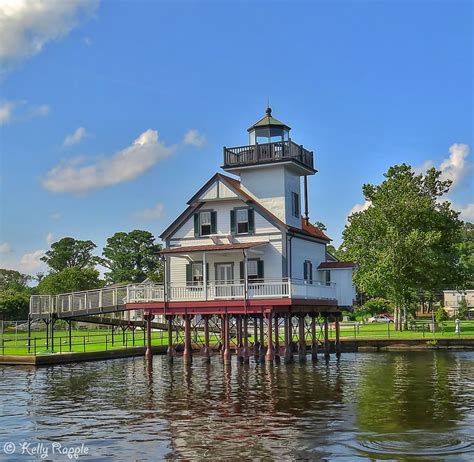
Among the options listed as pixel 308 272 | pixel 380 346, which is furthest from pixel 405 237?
pixel 308 272

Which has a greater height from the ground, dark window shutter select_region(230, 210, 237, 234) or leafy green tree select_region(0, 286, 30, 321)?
dark window shutter select_region(230, 210, 237, 234)

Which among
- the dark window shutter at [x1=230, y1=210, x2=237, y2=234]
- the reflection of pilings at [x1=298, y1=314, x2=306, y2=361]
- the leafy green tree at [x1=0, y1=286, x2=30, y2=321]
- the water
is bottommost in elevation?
the water

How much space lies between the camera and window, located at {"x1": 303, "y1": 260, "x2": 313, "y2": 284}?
141ft

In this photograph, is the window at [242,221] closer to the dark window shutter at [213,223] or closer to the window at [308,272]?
the dark window shutter at [213,223]

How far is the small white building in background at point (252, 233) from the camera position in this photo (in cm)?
4009

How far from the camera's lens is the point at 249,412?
22938mm

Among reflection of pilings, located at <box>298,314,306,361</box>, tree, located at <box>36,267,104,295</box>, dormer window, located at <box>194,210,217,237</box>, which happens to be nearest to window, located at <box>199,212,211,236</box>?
dormer window, located at <box>194,210,217,237</box>

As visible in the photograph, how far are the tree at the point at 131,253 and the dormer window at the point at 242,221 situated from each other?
96075mm

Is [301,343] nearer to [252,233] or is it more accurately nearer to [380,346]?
[252,233]

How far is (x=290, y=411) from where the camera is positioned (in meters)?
23.0

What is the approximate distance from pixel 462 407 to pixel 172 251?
21.1 meters

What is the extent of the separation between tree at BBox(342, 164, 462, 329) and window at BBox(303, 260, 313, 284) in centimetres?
1659

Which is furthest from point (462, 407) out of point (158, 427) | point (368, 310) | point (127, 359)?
point (368, 310)

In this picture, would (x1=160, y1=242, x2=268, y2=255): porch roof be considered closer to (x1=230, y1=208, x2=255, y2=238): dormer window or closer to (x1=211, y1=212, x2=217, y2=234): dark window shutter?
(x1=230, y1=208, x2=255, y2=238): dormer window
